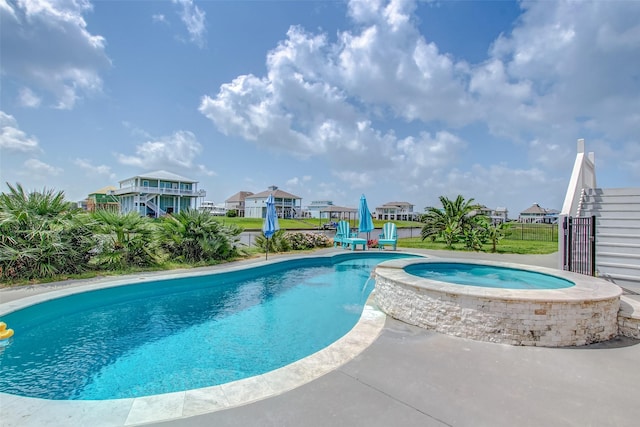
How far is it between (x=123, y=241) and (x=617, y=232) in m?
13.8

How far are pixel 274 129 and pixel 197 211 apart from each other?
1102 centimetres

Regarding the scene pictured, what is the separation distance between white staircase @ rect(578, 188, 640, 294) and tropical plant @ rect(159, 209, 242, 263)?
11.3m

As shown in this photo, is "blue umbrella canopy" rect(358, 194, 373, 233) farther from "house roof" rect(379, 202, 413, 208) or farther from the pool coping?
"house roof" rect(379, 202, 413, 208)

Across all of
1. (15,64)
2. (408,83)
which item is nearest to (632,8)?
(408,83)

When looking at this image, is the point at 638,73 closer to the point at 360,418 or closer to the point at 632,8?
the point at 632,8

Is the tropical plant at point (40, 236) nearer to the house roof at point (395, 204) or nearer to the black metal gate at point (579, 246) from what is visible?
the black metal gate at point (579, 246)

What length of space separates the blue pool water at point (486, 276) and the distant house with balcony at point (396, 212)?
6956cm

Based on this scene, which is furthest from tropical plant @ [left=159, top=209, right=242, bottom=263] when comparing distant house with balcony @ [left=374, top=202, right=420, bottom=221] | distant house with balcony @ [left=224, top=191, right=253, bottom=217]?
distant house with balcony @ [left=374, top=202, right=420, bottom=221]

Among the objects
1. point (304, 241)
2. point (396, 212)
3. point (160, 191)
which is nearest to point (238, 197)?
point (160, 191)

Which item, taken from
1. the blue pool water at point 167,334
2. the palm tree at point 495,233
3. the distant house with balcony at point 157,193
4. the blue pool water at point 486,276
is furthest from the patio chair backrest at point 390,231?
the distant house with balcony at point 157,193

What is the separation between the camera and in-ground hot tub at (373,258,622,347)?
12.8 feet

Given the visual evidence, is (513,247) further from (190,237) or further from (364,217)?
(190,237)

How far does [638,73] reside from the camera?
9617 mm

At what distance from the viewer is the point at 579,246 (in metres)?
7.00
